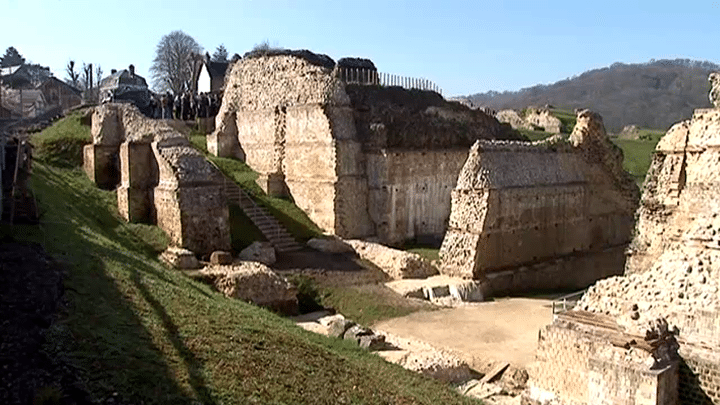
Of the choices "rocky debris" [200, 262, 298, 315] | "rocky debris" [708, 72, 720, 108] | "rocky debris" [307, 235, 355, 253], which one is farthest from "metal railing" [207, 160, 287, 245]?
"rocky debris" [708, 72, 720, 108]

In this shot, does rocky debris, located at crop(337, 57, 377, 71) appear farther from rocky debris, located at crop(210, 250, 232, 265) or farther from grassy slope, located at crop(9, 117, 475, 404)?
grassy slope, located at crop(9, 117, 475, 404)

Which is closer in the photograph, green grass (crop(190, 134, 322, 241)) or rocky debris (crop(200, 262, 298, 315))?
rocky debris (crop(200, 262, 298, 315))

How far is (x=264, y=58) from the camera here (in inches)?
1008

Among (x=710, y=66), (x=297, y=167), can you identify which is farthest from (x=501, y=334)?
(x=710, y=66)

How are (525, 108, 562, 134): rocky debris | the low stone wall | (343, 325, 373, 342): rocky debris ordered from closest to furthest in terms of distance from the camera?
the low stone wall < (343, 325, 373, 342): rocky debris < (525, 108, 562, 134): rocky debris

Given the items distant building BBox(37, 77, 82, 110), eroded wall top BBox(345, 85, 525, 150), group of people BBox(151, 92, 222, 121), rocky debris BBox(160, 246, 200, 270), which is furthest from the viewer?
distant building BBox(37, 77, 82, 110)

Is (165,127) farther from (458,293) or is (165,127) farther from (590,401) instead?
(590,401)

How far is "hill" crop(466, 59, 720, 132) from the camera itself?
229ft

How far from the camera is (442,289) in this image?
17.5m

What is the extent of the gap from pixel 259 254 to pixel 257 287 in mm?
3423

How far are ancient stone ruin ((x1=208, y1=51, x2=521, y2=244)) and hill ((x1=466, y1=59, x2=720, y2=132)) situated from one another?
42.4m

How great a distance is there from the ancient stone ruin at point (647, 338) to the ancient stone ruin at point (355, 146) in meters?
11.0

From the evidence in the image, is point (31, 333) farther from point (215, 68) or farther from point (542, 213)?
point (215, 68)

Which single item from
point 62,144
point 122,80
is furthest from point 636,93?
point 62,144
